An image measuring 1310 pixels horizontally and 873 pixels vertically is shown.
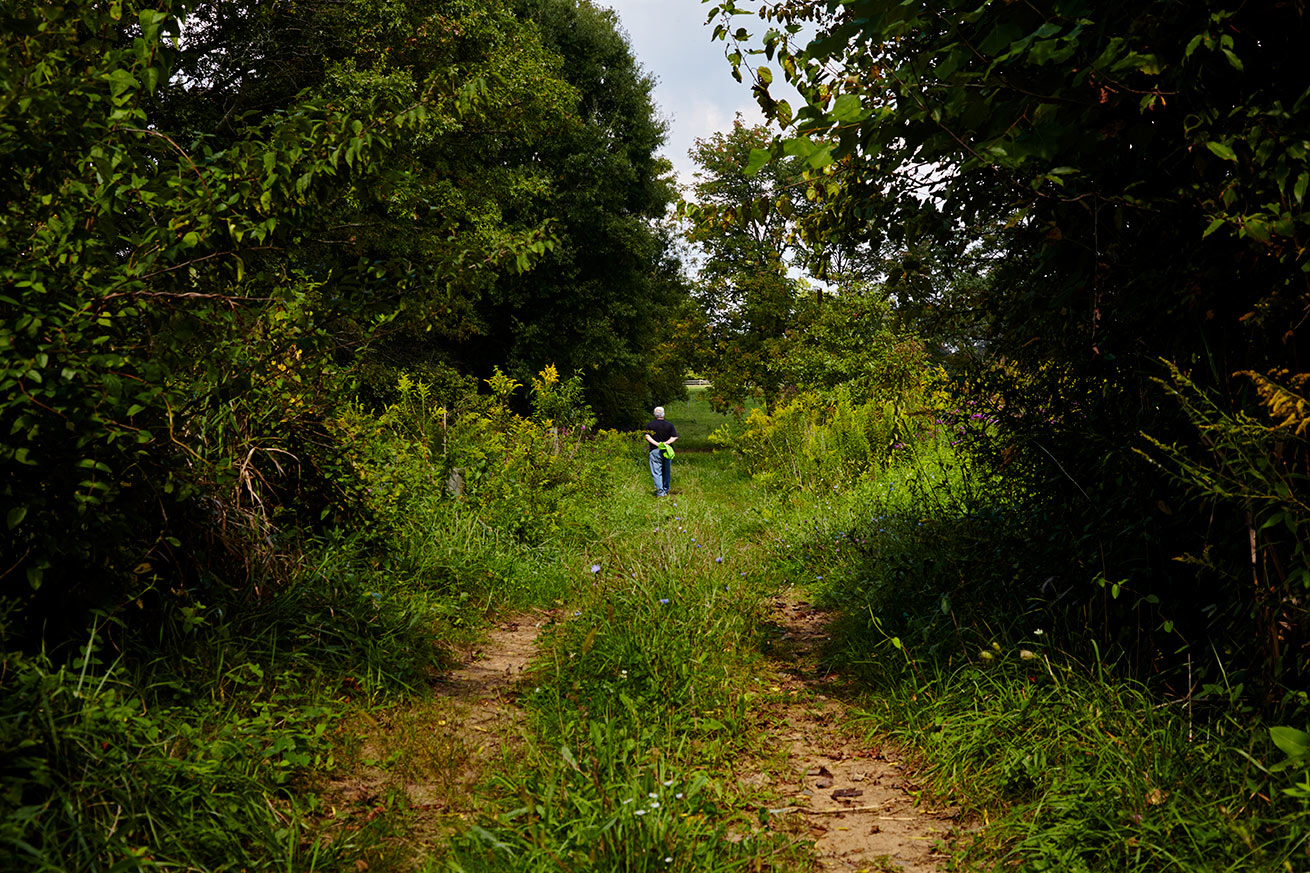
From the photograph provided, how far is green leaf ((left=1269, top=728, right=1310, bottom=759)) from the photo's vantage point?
2367mm

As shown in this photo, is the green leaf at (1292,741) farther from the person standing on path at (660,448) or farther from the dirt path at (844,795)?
the person standing on path at (660,448)

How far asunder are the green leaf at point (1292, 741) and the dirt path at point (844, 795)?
1189 mm

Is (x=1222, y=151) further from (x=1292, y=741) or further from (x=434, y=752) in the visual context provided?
(x=434, y=752)

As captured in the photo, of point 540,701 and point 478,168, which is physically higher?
point 478,168

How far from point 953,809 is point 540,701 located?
6.86ft

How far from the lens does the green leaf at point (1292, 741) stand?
2.37 metres

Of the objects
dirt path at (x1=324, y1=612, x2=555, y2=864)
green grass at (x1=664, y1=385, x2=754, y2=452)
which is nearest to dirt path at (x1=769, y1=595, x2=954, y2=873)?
dirt path at (x1=324, y1=612, x2=555, y2=864)

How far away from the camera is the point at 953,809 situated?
332cm

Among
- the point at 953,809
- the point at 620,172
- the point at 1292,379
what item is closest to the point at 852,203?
the point at 1292,379

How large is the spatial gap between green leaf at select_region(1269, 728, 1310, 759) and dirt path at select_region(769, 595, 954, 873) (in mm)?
1189

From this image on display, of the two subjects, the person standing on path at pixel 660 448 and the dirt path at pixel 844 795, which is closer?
the dirt path at pixel 844 795

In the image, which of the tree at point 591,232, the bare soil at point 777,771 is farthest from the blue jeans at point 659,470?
the tree at point 591,232

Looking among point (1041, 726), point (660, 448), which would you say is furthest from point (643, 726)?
point (660, 448)

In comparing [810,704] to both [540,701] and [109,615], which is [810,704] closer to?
[540,701]
